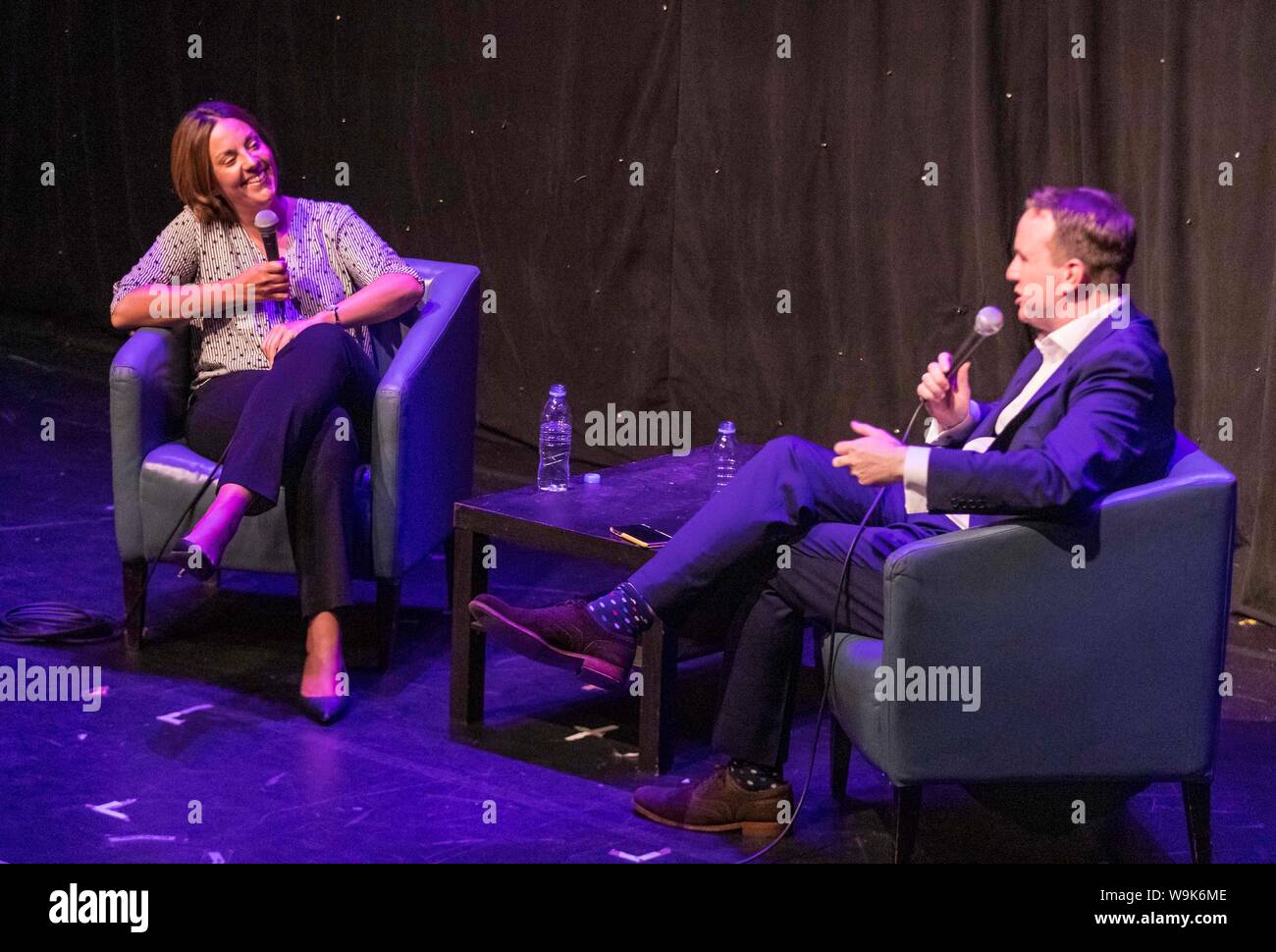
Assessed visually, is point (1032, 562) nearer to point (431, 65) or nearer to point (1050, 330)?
point (1050, 330)

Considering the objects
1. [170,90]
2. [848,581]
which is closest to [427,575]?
[848,581]

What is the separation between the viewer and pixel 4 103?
319 inches

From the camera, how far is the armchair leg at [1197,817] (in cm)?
307

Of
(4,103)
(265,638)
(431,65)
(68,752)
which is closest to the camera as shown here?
(68,752)

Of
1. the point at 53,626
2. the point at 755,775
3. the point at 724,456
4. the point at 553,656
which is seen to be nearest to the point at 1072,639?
the point at 755,775

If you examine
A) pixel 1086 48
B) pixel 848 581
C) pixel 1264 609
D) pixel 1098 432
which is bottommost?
pixel 1264 609

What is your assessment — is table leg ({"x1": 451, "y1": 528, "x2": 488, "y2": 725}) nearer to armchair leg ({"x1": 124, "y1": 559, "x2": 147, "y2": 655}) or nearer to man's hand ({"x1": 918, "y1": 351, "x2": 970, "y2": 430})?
armchair leg ({"x1": 124, "y1": 559, "x2": 147, "y2": 655})

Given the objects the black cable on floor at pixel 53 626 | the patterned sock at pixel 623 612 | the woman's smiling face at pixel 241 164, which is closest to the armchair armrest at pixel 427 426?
the woman's smiling face at pixel 241 164

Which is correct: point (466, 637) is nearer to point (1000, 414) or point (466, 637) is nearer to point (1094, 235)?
point (1000, 414)

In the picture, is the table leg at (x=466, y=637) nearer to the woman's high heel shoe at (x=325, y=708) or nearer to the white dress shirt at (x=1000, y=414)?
the woman's high heel shoe at (x=325, y=708)

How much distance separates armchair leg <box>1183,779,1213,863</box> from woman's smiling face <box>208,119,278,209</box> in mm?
2563

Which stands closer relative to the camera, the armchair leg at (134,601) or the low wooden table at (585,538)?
the low wooden table at (585,538)

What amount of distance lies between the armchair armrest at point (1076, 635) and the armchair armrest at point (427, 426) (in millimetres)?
1519

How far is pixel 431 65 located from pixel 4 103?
2.75 m
